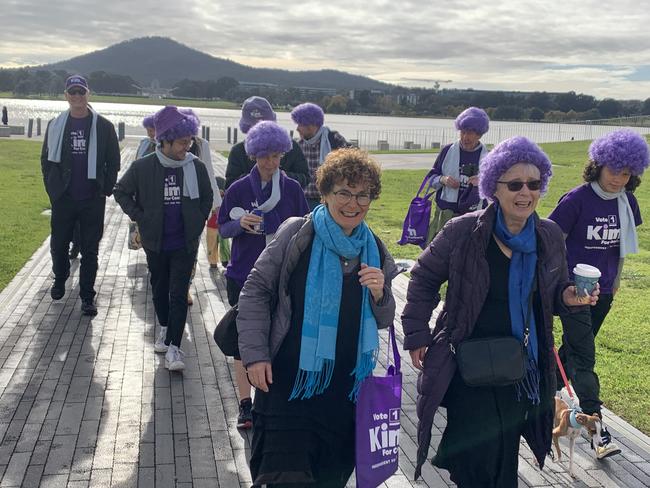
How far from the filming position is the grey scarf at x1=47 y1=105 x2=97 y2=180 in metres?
6.80

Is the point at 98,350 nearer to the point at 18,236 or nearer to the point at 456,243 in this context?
the point at 456,243

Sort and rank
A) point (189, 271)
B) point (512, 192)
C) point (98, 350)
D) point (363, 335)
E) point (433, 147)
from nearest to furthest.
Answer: point (363, 335)
point (512, 192)
point (189, 271)
point (98, 350)
point (433, 147)

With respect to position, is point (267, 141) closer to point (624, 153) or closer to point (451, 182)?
point (624, 153)

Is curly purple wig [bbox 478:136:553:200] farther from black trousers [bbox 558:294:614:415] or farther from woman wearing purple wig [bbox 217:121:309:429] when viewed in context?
woman wearing purple wig [bbox 217:121:309:429]

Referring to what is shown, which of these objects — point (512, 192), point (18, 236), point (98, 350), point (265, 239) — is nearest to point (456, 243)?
point (512, 192)

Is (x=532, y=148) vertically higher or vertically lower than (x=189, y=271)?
higher

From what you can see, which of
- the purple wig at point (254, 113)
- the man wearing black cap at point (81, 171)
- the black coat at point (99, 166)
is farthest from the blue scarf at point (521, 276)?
the man wearing black cap at point (81, 171)

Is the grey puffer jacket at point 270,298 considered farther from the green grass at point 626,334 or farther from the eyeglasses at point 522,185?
the green grass at point 626,334

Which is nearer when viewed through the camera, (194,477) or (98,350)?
(194,477)

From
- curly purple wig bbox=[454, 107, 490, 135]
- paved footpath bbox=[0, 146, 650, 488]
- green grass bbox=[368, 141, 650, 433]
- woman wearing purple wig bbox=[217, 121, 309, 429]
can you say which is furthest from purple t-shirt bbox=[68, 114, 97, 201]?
green grass bbox=[368, 141, 650, 433]

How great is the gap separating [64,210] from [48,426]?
2965 millimetres

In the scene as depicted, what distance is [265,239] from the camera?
14.9ft

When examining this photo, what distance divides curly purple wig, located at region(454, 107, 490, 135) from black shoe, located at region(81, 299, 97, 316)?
4.05m

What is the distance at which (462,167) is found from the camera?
270 inches
